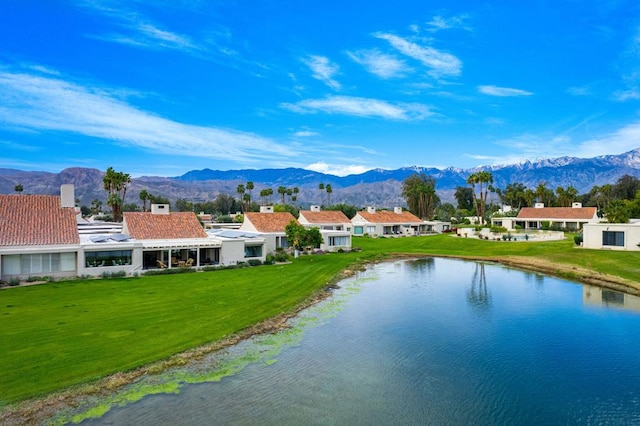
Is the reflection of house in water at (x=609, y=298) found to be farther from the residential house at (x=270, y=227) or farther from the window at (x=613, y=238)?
the residential house at (x=270, y=227)

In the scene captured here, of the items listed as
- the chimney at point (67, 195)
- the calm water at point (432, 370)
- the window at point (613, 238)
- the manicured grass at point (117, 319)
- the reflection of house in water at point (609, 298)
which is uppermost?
the chimney at point (67, 195)

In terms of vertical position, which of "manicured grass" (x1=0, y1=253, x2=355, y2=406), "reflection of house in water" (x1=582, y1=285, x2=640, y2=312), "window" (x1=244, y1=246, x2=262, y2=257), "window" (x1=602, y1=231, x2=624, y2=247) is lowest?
"reflection of house in water" (x1=582, y1=285, x2=640, y2=312)

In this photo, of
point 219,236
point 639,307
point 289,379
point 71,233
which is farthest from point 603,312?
point 71,233

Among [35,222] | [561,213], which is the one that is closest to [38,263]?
[35,222]

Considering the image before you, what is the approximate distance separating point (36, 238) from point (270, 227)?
23.5m

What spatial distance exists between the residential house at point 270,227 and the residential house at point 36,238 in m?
18.9

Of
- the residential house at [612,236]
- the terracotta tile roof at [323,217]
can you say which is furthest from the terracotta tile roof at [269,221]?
the residential house at [612,236]

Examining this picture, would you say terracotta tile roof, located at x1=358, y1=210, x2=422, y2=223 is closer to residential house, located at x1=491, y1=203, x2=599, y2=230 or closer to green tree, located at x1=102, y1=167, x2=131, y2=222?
residential house, located at x1=491, y1=203, x2=599, y2=230

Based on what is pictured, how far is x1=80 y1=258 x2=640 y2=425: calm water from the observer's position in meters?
12.9

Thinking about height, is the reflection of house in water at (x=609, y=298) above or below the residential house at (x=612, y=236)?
below

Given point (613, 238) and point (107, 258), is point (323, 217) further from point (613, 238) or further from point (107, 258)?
point (107, 258)

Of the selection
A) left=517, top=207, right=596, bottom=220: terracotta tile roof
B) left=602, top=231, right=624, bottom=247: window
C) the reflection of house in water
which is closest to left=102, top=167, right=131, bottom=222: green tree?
the reflection of house in water

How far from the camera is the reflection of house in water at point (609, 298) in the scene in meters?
27.2

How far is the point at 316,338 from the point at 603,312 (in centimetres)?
1749
